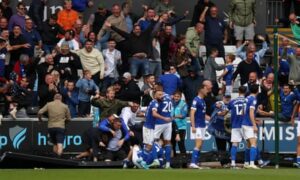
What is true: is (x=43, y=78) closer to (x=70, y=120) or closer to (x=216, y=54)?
(x=70, y=120)

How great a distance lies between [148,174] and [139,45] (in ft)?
25.1

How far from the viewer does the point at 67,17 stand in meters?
35.2

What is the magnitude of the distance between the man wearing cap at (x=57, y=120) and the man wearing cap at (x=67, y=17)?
4476 millimetres

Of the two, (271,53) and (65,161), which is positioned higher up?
(271,53)

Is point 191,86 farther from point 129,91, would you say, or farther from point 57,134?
point 57,134

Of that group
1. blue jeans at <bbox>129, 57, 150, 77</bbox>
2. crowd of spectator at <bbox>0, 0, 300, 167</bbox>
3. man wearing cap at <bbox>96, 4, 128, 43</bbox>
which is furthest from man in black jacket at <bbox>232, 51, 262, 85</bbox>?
man wearing cap at <bbox>96, 4, 128, 43</bbox>

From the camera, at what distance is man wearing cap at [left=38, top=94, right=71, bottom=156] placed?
3095cm

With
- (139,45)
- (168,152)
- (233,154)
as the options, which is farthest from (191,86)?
(233,154)

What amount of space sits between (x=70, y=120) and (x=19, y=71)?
230 cm

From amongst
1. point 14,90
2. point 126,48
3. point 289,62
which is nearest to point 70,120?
point 14,90

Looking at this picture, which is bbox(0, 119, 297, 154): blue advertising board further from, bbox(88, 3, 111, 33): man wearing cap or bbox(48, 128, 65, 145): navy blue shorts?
bbox(88, 3, 111, 33): man wearing cap

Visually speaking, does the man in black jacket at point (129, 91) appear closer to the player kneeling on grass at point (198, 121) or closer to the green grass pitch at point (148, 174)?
the player kneeling on grass at point (198, 121)

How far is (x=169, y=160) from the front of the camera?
30.3m

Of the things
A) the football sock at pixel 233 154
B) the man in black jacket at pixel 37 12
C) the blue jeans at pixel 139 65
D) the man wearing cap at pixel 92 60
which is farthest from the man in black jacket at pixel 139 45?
the football sock at pixel 233 154
